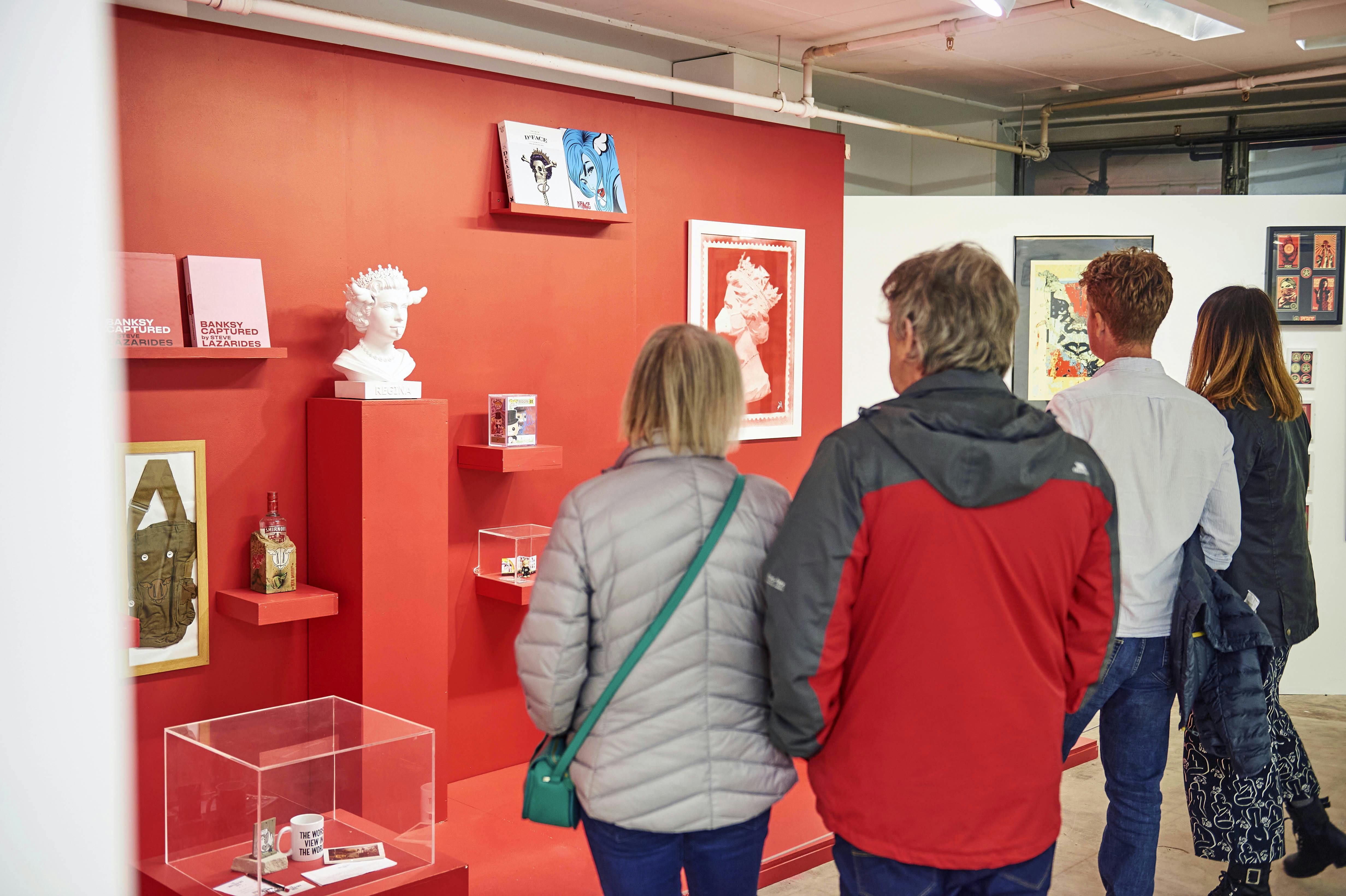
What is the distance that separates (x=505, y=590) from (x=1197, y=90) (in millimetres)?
5103

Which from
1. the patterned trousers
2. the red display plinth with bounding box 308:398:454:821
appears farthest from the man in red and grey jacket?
the red display plinth with bounding box 308:398:454:821

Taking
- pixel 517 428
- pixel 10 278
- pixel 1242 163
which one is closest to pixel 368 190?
pixel 517 428

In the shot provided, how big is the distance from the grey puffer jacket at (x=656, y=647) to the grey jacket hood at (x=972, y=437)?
0.35 metres

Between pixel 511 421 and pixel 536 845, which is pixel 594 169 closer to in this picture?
pixel 511 421

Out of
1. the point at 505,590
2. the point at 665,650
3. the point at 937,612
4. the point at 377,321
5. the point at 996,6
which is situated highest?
the point at 996,6

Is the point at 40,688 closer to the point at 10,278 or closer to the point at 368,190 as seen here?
the point at 10,278

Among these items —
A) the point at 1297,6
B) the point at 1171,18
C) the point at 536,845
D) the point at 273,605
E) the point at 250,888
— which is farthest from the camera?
the point at 1297,6

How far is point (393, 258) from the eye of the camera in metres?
3.79

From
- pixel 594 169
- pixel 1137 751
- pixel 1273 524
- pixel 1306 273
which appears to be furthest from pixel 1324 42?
pixel 1137 751

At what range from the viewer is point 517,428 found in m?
3.97

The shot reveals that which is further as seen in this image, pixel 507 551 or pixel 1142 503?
pixel 507 551

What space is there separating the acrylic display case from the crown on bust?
64 centimetres

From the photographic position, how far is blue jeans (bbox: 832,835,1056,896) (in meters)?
1.56

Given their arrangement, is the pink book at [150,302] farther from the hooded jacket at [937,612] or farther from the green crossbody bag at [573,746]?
the hooded jacket at [937,612]
